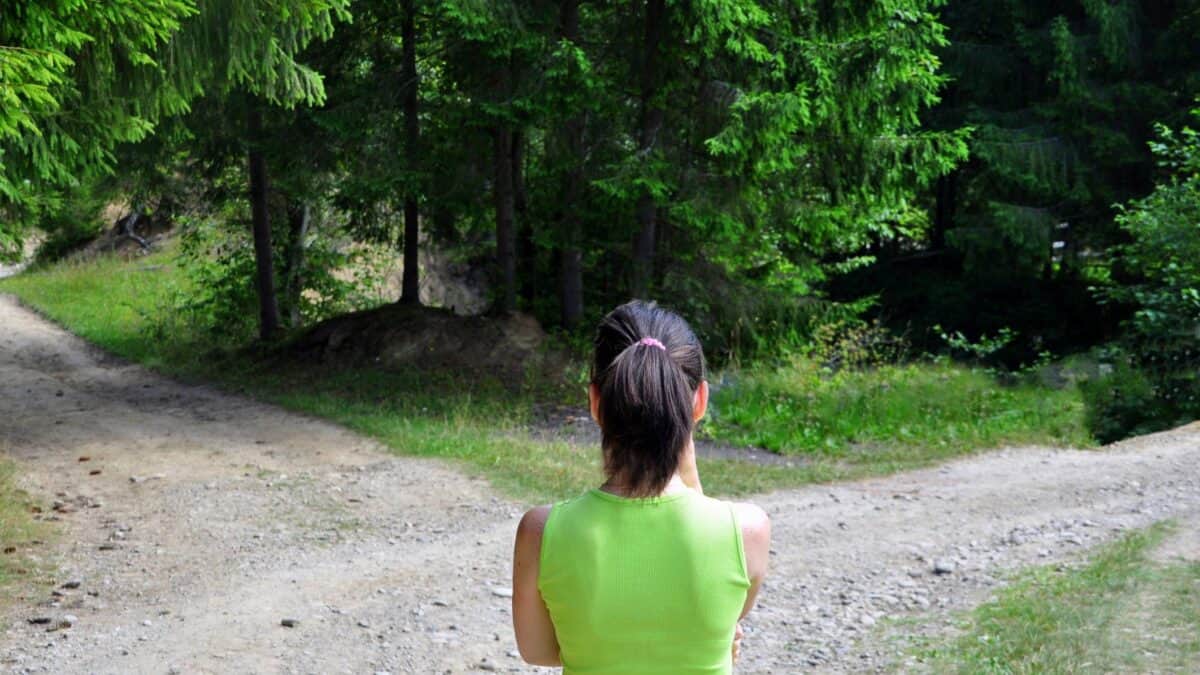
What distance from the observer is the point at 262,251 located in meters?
18.0

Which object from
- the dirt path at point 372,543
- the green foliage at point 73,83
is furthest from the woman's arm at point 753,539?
the green foliage at point 73,83

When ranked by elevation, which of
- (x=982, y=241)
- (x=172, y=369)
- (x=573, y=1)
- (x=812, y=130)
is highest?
(x=573, y=1)

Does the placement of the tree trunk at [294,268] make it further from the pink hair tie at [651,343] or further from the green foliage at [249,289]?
the pink hair tie at [651,343]

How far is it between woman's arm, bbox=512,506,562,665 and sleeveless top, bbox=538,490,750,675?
2cm

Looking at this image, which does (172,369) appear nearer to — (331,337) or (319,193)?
(331,337)

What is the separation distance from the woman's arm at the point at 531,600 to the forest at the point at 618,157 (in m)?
6.27

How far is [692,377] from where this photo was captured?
7.64ft

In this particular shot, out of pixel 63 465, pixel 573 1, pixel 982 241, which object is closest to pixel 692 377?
pixel 63 465

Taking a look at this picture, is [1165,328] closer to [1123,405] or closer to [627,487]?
[1123,405]

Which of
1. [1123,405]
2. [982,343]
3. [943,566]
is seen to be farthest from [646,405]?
[982,343]

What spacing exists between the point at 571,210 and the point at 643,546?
43.9ft

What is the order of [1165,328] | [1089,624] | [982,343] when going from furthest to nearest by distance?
1. [982,343]
2. [1165,328]
3. [1089,624]

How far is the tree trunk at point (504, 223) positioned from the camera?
51.0 feet

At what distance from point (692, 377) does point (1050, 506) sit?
8.05 meters
